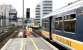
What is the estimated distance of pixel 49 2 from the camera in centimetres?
18562

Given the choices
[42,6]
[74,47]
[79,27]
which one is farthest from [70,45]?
[42,6]

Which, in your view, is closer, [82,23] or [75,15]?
Answer: [82,23]

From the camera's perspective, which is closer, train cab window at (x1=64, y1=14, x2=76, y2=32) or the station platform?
train cab window at (x1=64, y1=14, x2=76, y2=32)

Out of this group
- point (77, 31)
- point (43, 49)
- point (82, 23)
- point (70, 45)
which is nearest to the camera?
point (82, 23)

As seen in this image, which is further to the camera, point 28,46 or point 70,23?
point 28,46

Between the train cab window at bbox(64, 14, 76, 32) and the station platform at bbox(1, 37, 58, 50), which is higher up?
the train cab window at bbox(64, 14, 76, 32)

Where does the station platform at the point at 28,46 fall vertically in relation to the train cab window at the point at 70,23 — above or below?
below

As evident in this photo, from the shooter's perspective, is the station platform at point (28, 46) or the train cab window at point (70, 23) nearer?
the train cab window at point (70, 23)

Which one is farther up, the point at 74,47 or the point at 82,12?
the point at 82,12

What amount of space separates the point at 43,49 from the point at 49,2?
166444mm

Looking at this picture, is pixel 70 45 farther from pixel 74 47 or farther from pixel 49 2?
pixel 49 2

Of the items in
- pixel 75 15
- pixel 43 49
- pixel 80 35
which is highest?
pixel 75 15

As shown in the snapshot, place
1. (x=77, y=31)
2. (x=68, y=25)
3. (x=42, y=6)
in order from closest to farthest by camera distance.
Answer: (x=77, y=31) < (x=68, y=25) < (x=42, y=6)

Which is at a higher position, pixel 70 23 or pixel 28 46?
pixel 70 23
